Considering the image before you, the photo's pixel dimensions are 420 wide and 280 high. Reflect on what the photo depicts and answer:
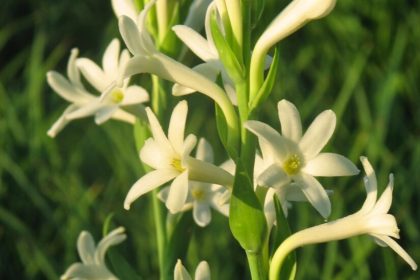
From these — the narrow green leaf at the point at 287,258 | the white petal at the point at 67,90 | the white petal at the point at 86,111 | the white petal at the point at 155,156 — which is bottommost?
the narrow green leaf at the point at 287,258

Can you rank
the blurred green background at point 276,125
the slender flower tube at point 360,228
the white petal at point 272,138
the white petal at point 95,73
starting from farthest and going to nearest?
1. the blurred green background at point 276,125
2. the white petal at point 95,73
3. the slender flower tube at point 360,228
4. the white petal at point 272,138

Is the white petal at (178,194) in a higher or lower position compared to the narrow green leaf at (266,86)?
lower

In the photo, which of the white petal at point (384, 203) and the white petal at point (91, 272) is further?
the white petal at point (91, 272)

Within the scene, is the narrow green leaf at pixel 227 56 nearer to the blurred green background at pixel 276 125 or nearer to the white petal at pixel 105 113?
the white petal at pixel 105 113

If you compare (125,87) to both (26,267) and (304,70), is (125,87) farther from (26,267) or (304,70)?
(304,70)

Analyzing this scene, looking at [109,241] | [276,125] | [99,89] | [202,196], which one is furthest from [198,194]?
[276,125]

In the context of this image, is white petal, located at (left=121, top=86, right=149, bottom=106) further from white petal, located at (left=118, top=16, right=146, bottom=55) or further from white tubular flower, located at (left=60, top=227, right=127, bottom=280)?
white petal, located at (left=118, top=16, right=146, bottom=55)

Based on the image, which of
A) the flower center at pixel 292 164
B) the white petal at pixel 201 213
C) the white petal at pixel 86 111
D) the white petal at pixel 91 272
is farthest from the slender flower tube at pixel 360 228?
the white petal at pixel 86 111
